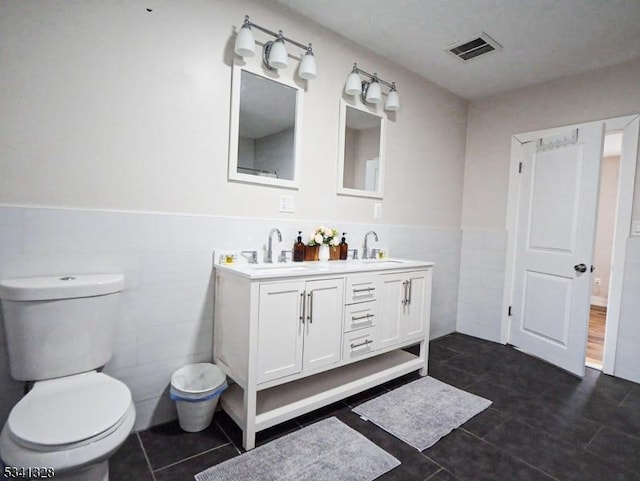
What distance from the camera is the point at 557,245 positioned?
9.27ft

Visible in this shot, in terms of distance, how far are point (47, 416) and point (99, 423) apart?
182 millimetres

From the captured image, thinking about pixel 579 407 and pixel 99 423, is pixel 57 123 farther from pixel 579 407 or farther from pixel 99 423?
pixel 579 407

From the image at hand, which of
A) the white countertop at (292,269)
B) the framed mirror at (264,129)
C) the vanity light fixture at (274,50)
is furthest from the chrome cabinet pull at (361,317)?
the vanity light fixture at (274,50)

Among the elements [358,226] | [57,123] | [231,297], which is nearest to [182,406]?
[231,297]

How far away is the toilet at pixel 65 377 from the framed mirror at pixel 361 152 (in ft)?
5.43

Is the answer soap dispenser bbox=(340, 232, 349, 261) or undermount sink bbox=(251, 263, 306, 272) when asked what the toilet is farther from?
soap dispenser bbox=(340, 232, 349, 261)

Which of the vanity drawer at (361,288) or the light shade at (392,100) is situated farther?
the light shade at (392,100)

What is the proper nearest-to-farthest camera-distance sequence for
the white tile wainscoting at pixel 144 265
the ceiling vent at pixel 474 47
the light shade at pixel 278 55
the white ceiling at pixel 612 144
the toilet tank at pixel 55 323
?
1. the toilet tank at pixel 55 323
2. the white tile wainscoting at pixel 144 265
3. the light shade at pixel 278 55
4. the ceiling vent at pixel 474 47
5. the white ceiling at pixel 612 144

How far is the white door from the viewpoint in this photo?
103 inches

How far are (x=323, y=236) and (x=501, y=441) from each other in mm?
1528

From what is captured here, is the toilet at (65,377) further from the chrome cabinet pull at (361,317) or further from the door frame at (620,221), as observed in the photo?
the door frame at (620,221)

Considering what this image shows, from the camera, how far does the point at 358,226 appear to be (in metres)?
2.60

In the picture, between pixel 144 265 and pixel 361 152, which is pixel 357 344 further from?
pixel 361 152

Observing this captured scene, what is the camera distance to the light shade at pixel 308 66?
6.79 ft
